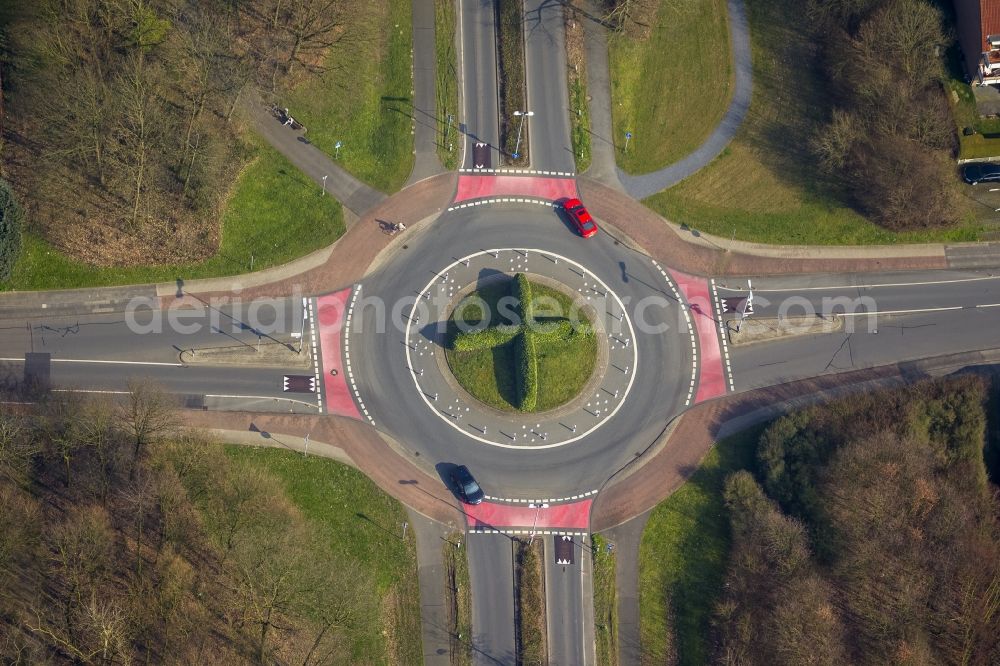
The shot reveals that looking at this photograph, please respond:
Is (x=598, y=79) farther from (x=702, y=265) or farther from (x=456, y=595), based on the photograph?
(x=456, y=595)

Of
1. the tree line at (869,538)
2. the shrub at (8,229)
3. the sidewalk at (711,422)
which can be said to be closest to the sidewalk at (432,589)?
the sidewalk at (711,422)

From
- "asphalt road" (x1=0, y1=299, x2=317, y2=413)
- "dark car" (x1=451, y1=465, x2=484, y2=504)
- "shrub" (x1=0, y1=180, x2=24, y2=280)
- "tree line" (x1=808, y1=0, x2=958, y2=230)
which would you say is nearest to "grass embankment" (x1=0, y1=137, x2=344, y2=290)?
"shrub" (x1=0, y1=180, x2=24, y2=280)

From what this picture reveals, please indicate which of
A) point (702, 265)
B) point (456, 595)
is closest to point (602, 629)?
point (456, 595)

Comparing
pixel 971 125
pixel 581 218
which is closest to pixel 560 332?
pixel 581 218

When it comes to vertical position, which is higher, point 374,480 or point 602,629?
point 374,480

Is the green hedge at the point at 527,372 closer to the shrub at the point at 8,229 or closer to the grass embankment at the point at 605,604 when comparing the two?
the grass embankment at the point at 605,604

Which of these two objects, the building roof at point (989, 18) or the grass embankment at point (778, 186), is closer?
the building roof at point (989, 18)

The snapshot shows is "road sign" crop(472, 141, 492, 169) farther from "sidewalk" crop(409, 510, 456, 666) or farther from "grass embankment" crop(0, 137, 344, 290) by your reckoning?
"sidewalk" crop(409, 510, 456, 666)
